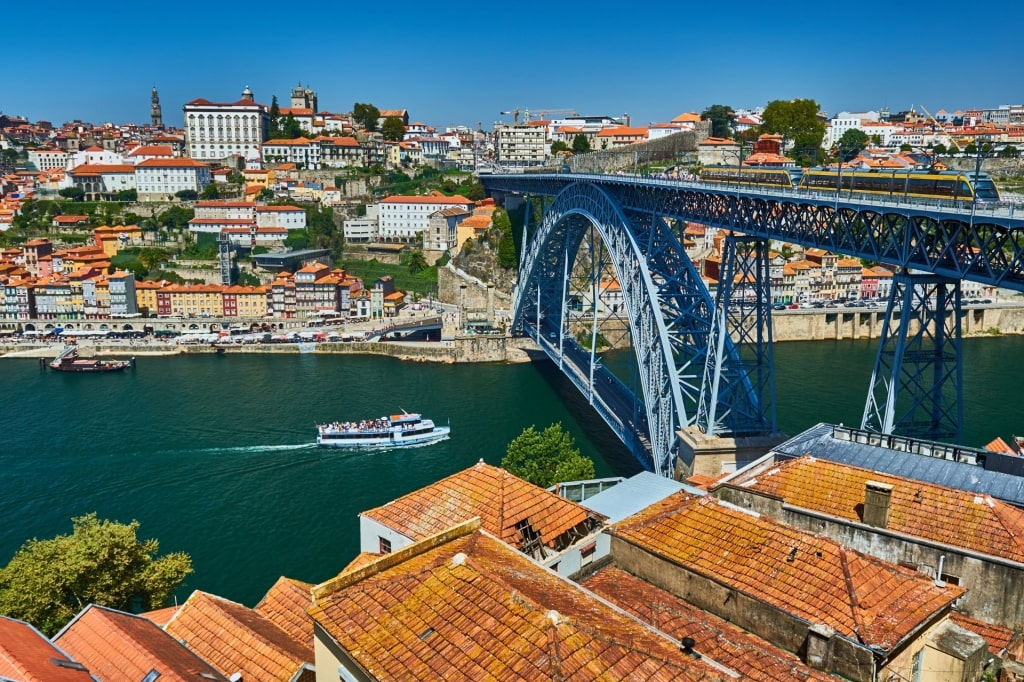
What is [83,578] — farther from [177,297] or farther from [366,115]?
[366,115]

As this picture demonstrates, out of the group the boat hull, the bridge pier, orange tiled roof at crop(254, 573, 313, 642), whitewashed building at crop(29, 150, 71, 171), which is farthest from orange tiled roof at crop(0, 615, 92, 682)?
whitewashed building at crop(29, 150, 71, 171)

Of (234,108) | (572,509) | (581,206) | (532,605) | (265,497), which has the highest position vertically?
(234,108)

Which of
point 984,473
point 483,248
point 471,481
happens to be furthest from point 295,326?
point 984,473

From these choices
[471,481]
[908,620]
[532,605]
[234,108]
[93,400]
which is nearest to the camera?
[532,605]

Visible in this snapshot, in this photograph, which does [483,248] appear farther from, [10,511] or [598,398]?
[10,511]

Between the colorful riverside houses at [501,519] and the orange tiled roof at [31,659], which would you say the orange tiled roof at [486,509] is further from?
the orange tiled roof at [31,659]

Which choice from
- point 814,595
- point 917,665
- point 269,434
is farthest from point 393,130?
point 917,665

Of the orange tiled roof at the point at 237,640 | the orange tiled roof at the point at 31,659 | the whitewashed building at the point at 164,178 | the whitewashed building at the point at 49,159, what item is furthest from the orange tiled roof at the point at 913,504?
the whitewashed building at the point at 49,159
